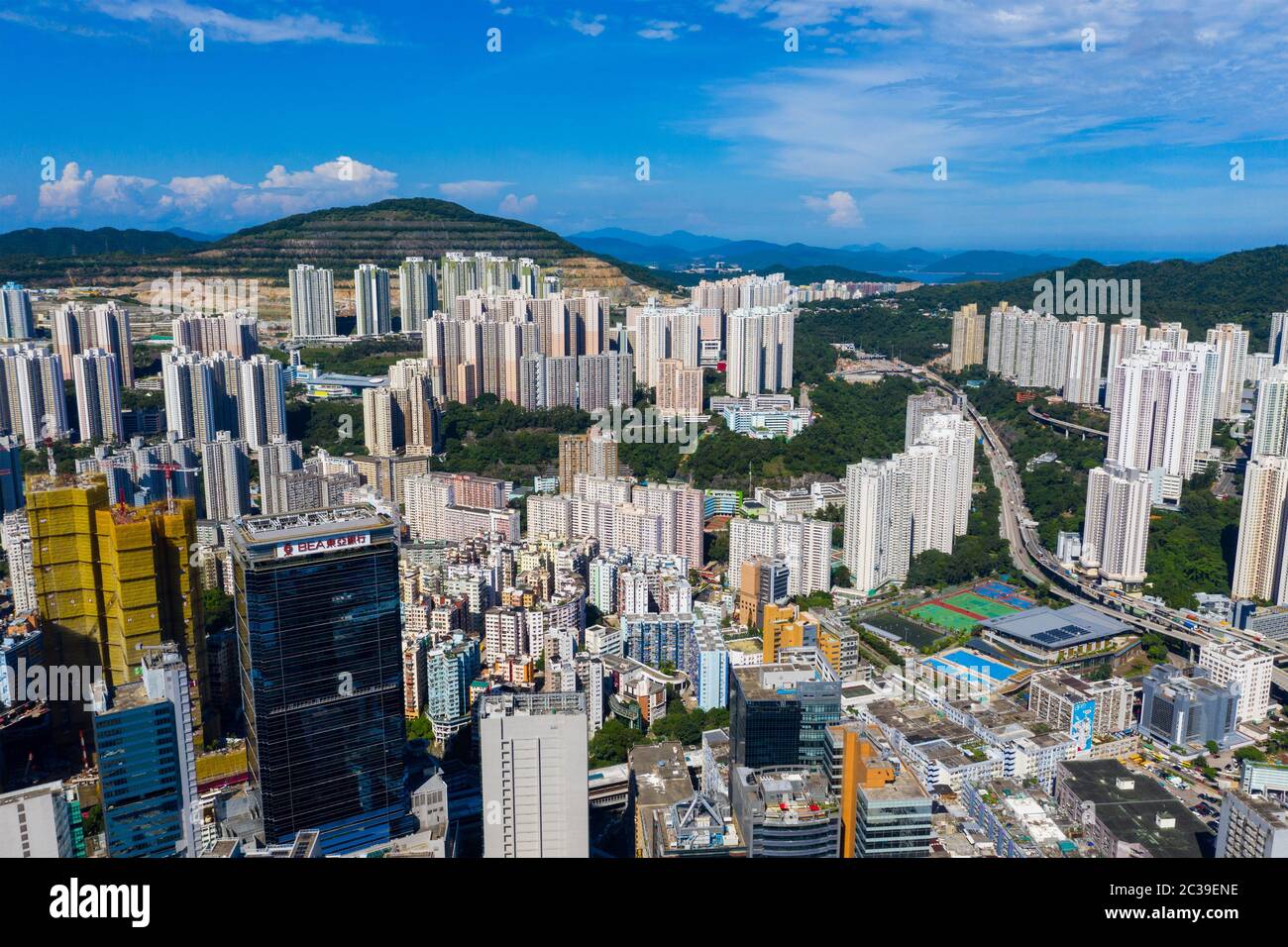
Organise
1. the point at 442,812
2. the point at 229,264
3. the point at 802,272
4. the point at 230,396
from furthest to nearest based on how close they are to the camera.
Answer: the point at 802,272 → the point at 229,264 → the point at 230,396 → the point at 442,812

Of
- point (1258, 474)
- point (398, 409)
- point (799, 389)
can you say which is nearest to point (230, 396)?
point (398, 409)

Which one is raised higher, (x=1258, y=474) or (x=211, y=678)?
(x=1258, y=474)

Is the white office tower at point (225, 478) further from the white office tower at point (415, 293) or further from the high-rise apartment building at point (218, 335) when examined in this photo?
the white office tower at point (415, 293)

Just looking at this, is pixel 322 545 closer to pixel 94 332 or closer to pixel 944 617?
pixel 944 617

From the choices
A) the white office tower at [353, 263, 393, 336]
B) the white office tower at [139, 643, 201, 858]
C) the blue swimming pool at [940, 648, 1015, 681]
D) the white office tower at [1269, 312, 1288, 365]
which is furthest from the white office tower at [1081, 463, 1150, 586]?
the white office tower at [353, 263, 393, 336]

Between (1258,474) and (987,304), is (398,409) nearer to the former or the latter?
(1258,474)
